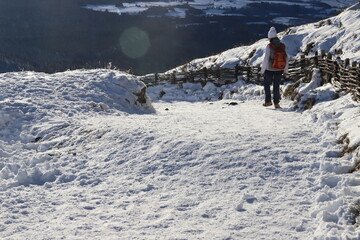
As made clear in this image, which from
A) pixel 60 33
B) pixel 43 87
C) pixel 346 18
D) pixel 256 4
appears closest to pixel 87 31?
pixel 60 33

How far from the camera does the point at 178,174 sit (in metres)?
5.20

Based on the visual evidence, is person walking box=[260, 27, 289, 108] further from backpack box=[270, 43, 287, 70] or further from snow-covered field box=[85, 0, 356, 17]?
snow-covered field box=[85, 0, 356, 17]

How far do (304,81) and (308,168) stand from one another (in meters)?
6.46

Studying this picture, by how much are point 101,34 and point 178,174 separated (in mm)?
120984

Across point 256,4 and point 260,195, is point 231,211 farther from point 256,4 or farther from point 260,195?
point 256,4

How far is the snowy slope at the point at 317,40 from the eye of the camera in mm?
17753

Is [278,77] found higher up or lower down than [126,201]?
higher up

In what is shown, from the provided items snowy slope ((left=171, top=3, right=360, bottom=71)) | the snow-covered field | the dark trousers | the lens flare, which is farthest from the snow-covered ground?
the snow-covered field

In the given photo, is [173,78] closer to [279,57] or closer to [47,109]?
[279,57]

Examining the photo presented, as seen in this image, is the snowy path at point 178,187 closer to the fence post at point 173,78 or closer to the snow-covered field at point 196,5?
the fence post at point 173,78

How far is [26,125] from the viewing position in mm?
7699

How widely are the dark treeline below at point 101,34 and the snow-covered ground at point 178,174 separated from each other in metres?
83.3

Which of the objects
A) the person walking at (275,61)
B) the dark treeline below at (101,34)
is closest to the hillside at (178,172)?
the person walking at (275,61)

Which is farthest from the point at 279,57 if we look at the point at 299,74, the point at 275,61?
the point at 299,74
